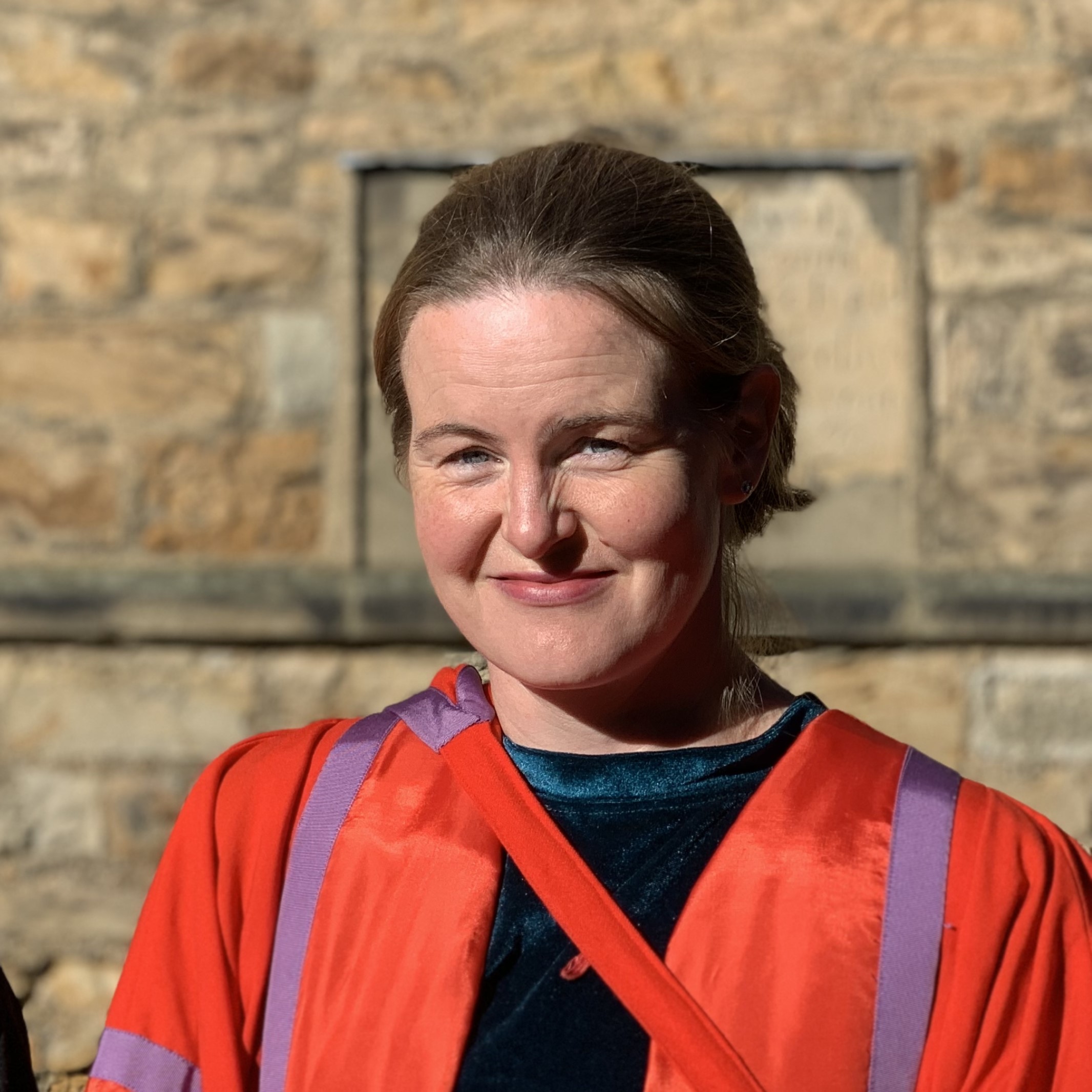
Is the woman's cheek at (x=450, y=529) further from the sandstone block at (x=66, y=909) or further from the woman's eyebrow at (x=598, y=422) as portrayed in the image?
the sandstone block at (x=66, y=909)

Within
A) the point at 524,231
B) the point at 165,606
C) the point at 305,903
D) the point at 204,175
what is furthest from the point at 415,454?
the point at 204,175

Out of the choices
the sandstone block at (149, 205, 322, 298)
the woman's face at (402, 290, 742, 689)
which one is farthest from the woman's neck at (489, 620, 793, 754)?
the sandstone block at (149, 205, 322, 298)

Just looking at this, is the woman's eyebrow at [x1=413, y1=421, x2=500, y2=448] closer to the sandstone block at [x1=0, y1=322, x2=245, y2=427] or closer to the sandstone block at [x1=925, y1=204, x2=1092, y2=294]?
the sandstone block at [x1=0, y1=322, x2=245, y2=427]

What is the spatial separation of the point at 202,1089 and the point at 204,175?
8.90ft

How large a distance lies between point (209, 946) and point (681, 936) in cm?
45

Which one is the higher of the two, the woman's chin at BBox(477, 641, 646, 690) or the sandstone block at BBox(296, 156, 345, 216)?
the sandstone block at BBox(296, 156, 345, 216)

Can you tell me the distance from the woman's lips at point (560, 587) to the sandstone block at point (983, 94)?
2596 millimetres

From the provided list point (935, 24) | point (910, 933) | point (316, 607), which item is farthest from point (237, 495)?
point (910, 933)

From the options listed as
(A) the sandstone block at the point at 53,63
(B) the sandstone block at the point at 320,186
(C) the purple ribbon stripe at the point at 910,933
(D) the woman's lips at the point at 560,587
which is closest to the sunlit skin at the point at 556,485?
(D) the woman's lips at the point at 560,587

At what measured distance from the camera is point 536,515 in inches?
52.6

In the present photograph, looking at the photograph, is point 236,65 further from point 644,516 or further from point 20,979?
point 644,516

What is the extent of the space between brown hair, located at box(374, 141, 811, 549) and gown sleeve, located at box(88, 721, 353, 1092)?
1.30ft

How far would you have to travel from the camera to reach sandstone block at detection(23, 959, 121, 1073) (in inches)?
137

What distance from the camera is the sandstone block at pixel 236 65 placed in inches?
145
